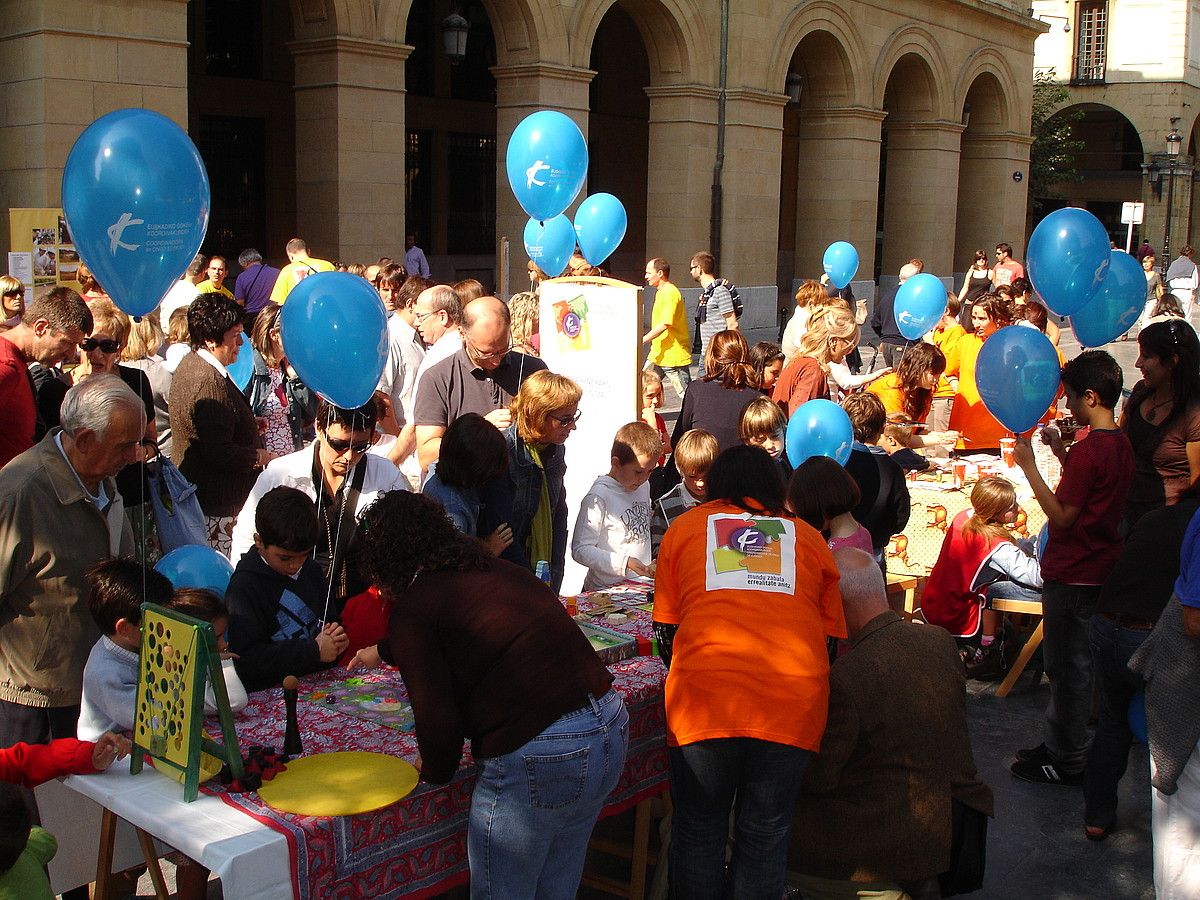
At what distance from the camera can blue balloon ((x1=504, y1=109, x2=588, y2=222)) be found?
27.8 ft

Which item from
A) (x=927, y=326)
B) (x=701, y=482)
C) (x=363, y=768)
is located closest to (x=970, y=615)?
(x=701, y=482)

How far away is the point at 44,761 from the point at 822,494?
8.99ft

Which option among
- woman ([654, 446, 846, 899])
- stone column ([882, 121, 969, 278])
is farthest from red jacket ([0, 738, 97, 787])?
stone column ([882, 121, 969, 278])

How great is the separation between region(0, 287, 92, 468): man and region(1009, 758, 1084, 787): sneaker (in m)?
4.60

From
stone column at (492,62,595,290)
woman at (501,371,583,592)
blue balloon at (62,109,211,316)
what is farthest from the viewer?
stone column at (492,62,595,290)

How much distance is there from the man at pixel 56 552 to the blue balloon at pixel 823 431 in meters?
3.06

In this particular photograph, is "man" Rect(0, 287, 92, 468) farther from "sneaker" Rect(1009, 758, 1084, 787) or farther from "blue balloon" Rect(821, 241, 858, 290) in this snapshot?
"blue balloon" Rect(821, 241, 858, 290)

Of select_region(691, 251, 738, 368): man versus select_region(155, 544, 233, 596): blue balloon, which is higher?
select_region(691, 251, 738, 368): man

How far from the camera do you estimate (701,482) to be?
570 cm

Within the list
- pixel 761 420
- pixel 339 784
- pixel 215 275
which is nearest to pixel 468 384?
pixel 761 420

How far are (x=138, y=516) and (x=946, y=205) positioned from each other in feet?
80.7

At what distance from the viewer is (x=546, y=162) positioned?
27.8ft

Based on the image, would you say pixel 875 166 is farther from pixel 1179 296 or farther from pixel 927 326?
pixel 927 326

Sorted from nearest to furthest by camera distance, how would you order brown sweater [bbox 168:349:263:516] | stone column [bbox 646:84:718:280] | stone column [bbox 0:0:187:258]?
1. brown sweater [bbox 168:349:263:516]
2. stone column [bbox 0:0:187:258]
3. stone column [bbox 646:84:718:280]
